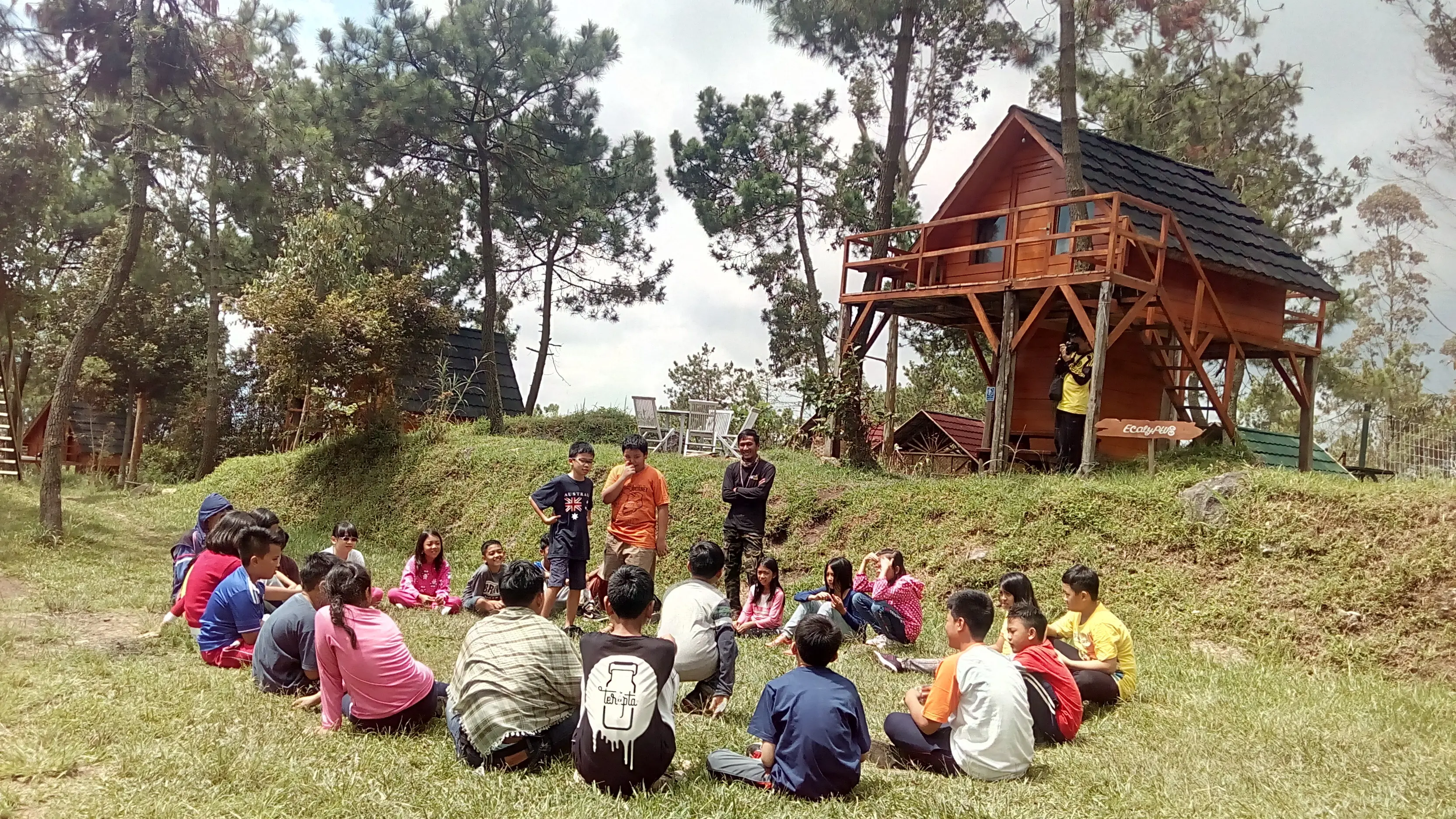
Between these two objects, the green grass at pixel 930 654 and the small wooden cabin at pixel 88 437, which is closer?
the green grass at pixel 930 654

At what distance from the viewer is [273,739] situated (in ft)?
15.5

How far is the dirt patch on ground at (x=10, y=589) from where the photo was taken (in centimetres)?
886

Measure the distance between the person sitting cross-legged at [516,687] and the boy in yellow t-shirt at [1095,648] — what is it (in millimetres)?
3317

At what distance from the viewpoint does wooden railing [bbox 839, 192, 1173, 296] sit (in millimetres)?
12203

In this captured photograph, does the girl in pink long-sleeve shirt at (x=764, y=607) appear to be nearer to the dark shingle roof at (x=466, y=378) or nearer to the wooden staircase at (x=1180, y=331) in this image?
the wooden staircase at (x=1180, y=331)

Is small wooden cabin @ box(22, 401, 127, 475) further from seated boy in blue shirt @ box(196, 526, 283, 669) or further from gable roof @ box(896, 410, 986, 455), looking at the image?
seated boy in blue shirt @ box(196, 526, 283, 669)

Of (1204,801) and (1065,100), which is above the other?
(1065,100)

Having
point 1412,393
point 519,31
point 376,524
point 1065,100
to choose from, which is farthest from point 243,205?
point 1412,393

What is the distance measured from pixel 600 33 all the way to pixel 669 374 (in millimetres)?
12435

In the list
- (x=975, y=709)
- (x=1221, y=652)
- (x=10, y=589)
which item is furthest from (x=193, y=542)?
(x=1221, y=652)

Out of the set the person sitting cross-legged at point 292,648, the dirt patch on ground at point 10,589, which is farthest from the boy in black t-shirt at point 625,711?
the dirt patch on ground at point 10,589

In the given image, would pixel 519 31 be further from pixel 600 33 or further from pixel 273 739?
pixel 273 739

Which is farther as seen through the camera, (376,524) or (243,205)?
(243,205)

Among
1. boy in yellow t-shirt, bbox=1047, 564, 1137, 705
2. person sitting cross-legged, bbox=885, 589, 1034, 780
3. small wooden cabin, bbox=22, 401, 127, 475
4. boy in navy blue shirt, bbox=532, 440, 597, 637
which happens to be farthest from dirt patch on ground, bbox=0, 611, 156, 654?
small wooden cabin, bbox=22, 401, 127, 475
